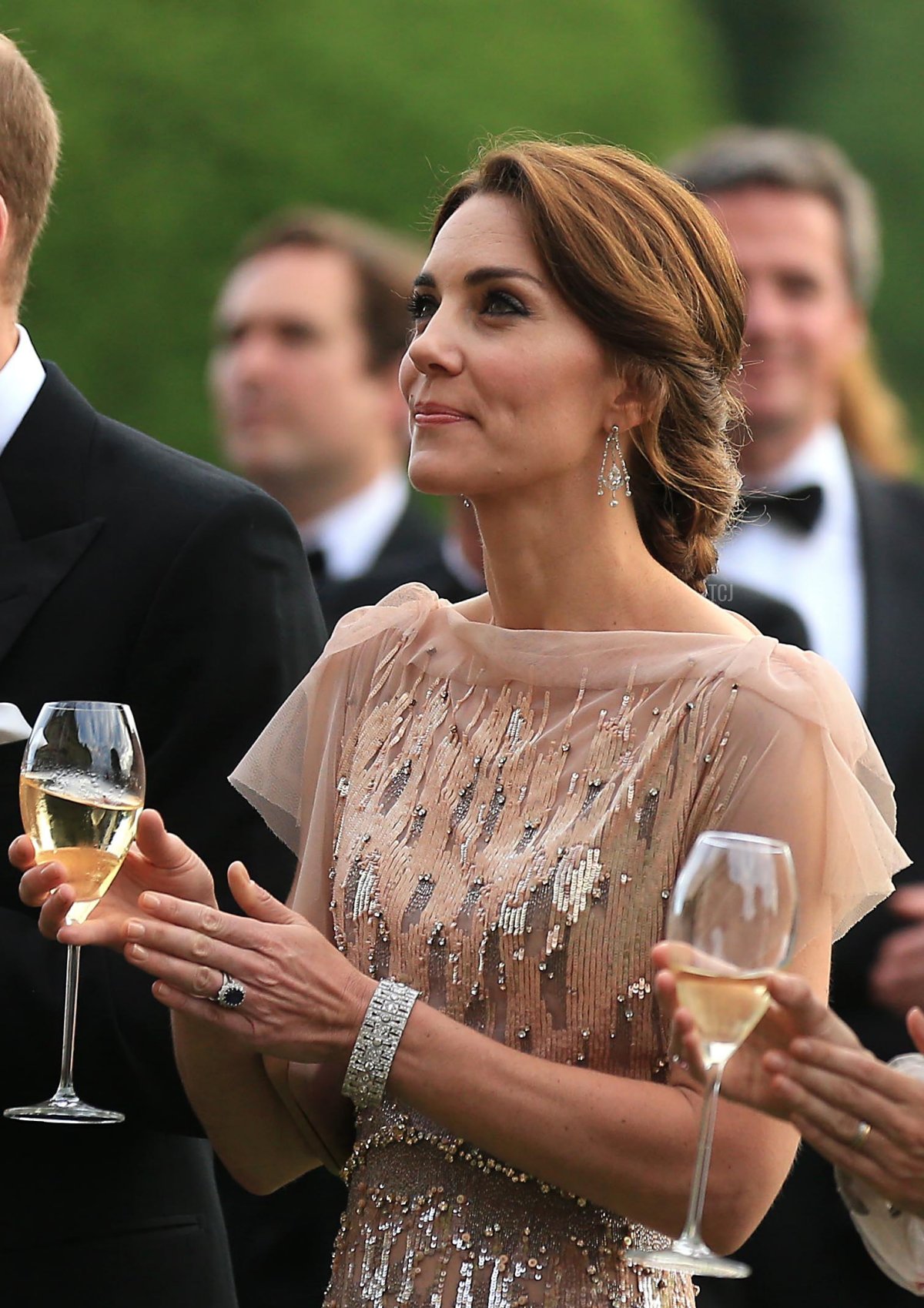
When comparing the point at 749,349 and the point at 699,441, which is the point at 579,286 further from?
the point at 749,349

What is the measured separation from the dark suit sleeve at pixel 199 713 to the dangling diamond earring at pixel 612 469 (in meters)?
0.60

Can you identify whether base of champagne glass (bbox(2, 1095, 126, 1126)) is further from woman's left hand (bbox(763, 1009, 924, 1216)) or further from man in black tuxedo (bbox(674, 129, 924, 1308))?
man in black tuxedo (bbox(674, 129, 924, 1308))

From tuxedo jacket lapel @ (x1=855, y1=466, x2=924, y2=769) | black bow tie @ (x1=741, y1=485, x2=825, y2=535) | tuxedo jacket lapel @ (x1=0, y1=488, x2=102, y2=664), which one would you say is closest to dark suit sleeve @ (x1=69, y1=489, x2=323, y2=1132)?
tuxedo jacket lapel @ (x1=0, y1=488, x2=102, y2=664)

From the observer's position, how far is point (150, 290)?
11008 mm

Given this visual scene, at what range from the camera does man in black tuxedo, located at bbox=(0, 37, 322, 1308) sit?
10.4 feet

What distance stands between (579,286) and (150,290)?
8.34 meters

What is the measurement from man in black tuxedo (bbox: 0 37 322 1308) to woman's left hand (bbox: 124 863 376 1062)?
65 cm

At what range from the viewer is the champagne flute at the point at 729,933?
215 centimetres

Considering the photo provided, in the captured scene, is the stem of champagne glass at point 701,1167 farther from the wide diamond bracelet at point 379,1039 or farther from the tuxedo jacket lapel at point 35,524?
the tuxedo jacket lapel at point 35,524

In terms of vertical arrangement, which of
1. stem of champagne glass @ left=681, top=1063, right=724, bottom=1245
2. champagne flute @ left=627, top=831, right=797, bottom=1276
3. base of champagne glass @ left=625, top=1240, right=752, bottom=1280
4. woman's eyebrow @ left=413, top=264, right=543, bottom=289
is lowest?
base of champagne glass @ left=625, top=1240, right=752, bottom=1280

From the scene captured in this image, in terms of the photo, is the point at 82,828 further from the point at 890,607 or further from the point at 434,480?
the point at 890,607

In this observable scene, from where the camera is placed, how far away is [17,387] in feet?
11.3

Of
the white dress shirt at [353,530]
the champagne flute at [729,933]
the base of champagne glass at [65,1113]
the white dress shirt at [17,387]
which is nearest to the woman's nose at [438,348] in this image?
the white dress shirt at [17,387]

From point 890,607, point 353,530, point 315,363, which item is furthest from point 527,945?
point 353,530
